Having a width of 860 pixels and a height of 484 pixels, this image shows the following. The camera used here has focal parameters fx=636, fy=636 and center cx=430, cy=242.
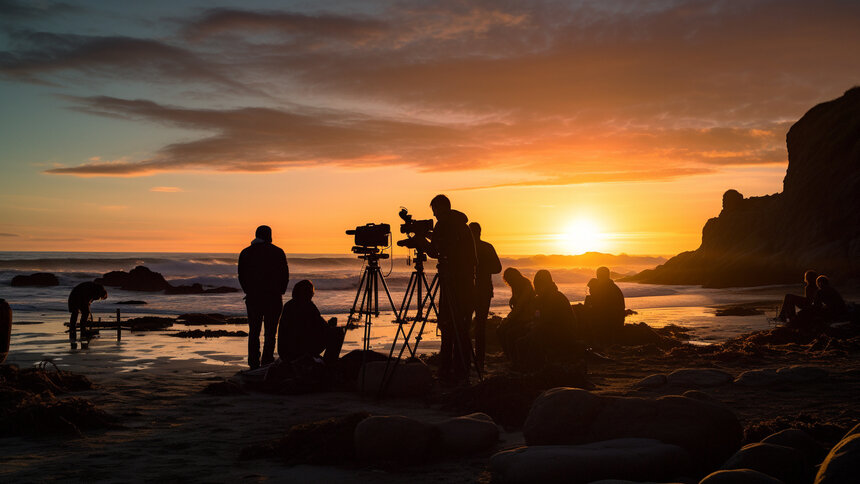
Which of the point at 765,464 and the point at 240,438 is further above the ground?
the point at 765,464

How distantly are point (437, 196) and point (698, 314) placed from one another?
691 inches

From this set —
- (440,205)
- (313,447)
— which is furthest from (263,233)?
(313,447)

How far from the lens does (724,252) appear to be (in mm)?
47969

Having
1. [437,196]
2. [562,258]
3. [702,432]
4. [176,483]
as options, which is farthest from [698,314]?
[562,258]

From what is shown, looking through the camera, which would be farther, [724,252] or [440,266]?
[724,252]

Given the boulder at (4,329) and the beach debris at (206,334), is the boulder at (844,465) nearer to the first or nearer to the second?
the boulder at (4,329)

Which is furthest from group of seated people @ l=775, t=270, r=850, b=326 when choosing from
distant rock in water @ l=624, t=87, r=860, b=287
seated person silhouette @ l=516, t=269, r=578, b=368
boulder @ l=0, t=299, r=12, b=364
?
distant rock in water @ l=624, t=87, r=860, b=287

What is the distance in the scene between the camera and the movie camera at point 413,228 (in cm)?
803

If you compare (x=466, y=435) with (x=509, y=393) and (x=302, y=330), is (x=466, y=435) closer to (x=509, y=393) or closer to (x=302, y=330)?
(x=509, y=393)

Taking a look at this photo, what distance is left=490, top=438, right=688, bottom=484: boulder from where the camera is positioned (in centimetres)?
411

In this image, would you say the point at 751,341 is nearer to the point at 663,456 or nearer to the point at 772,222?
the point at 663,456

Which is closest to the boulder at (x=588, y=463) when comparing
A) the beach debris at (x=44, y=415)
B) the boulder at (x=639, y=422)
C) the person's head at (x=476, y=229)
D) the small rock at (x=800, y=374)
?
the boulder at (x=639, y=422)

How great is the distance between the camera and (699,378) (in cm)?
820

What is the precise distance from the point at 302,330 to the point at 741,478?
6016mm
